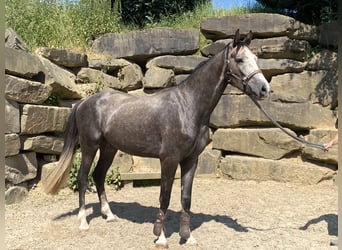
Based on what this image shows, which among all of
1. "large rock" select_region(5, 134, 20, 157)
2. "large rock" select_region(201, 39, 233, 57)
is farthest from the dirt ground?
"large rock" select_region(201, 39, 233, 57)

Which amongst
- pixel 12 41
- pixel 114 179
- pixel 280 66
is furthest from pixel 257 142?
pixel 12 41

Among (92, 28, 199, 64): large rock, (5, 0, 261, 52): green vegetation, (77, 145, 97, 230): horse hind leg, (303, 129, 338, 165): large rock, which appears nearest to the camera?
(77, 145, 97, 230): horse hind leg

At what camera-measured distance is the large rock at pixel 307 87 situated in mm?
6594

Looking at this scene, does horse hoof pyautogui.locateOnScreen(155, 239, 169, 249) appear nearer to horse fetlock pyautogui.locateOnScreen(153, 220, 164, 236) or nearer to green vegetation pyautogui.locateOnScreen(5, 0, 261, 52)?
horse fetlock pyautogui.locateOnScreen(153, 220, 164, 236)

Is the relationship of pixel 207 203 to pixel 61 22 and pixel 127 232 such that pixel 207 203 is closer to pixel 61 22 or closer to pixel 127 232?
pixel 127 232

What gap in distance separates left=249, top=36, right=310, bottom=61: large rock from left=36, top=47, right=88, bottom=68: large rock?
9.92ft

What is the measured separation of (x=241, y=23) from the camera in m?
7.09

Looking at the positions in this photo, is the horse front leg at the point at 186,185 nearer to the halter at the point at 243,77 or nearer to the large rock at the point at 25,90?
the halter at the point at 243,77

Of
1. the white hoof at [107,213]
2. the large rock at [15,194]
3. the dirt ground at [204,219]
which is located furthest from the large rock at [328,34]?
the large rock at [15,194]

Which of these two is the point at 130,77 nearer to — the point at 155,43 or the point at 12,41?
the point at 155,43

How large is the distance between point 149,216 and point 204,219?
0.66 metres

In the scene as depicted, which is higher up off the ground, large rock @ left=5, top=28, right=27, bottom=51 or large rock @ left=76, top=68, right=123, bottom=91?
large rock @ left=5, top=28, right=27, bottom=51

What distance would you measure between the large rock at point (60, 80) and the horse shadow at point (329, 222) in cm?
405

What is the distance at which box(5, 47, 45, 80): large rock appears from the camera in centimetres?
538
